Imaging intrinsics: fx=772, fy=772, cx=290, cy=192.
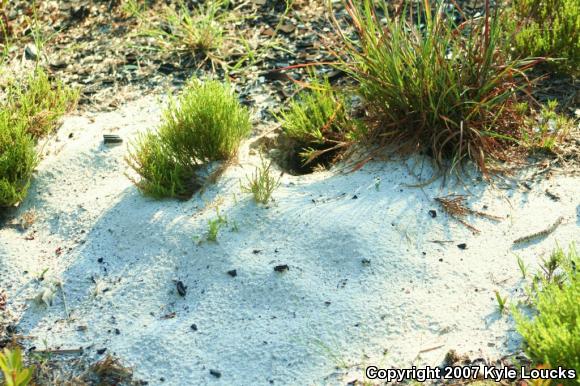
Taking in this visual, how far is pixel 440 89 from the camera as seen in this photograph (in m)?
3.90

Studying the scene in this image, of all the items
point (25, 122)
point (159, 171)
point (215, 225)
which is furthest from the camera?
point (25, 122)

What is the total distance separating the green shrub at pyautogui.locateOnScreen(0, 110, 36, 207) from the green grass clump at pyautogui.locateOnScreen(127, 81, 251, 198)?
0.62 metres

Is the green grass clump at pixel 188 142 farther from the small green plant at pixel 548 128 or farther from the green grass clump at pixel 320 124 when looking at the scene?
the small green plant at pixel 548 128

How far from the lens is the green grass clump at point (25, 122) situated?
4113mm

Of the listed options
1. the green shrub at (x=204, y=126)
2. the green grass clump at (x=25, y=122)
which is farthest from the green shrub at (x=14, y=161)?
the green shrub at (x=204, y=126)

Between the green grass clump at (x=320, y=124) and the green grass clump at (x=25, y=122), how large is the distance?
1.38 metres

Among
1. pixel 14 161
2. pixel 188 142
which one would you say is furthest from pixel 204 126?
pixel 14 161

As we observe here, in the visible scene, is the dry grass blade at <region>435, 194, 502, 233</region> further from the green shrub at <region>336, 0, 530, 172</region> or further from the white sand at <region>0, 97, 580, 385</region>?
the green shrub at <region>336, 0, 530, 172</region>

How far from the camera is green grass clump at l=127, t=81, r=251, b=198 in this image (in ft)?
12.9

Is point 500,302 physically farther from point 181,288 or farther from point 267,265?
point 181,288

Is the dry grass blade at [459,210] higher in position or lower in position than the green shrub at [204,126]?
lower

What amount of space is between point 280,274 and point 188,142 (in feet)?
3.00

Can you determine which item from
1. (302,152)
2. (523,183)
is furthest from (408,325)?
(302,152)

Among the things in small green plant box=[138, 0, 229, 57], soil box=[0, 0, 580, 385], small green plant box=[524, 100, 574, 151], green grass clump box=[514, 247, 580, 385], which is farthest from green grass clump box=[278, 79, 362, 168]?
green grass clump box=[514, 247, 580, 385]
